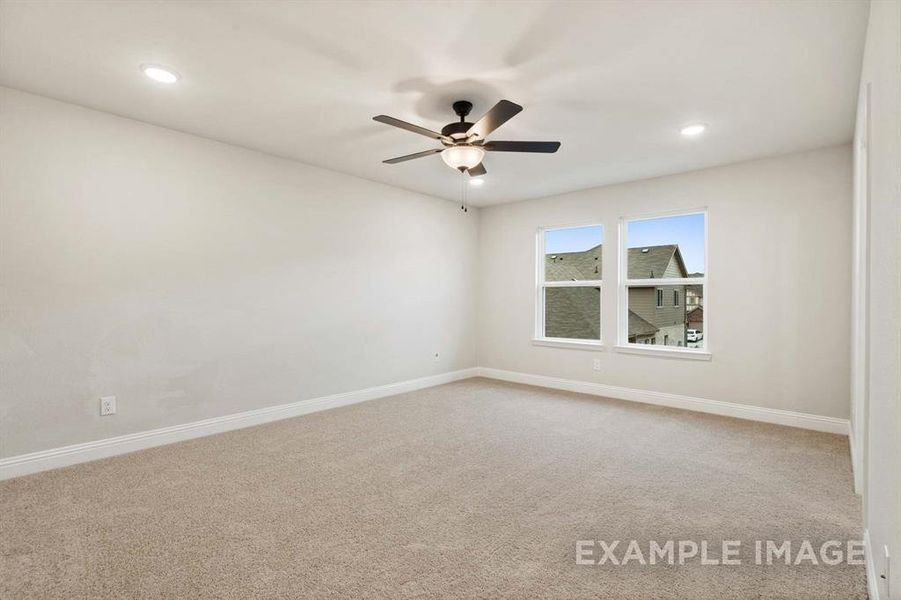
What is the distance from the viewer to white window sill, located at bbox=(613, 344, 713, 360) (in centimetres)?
442

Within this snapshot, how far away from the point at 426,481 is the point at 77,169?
10.7ft

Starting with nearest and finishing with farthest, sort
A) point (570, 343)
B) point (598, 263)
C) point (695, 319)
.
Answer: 1. point (695, 319)
2. point (598, 263)
3. point (570, 343)

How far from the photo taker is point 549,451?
10.6ft

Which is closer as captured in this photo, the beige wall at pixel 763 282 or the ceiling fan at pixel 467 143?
the ceiling fan at pixel 467 143

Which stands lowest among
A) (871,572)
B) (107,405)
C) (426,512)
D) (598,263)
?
(426,512)

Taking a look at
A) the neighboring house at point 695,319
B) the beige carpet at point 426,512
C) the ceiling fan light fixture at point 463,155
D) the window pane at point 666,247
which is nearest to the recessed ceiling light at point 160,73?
the ceiling fan light fixture at point 463,155

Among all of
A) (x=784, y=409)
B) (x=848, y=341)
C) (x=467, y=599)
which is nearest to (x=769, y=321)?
(x=848, y=341)

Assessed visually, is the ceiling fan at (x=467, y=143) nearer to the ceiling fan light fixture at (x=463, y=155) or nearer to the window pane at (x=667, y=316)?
the ceiling fan light fixture at (x=463, y=155)

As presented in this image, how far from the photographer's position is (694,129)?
337 centimetres

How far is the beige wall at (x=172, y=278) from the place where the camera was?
2855 mm

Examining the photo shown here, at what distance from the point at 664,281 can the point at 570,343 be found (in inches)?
51.8

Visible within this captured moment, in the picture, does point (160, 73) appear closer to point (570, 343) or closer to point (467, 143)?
point (467, 143)

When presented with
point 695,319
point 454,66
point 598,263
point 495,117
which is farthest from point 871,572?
point 598,263

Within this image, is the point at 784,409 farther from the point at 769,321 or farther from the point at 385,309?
the point at 385,309
